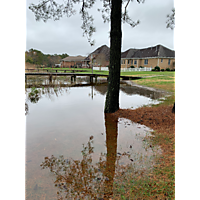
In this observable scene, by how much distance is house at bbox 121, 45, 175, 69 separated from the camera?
41219 mm

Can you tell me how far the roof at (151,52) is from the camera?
4162 centimetres

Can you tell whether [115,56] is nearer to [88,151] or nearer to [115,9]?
[115,9]

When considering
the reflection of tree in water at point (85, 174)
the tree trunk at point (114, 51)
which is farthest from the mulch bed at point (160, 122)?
the reflection of tree in water at point (85, 174)

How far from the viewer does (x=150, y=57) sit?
42031 millimetres

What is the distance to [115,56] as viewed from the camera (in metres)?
7.25

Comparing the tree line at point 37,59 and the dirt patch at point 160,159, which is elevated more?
the tree line at point 37,59

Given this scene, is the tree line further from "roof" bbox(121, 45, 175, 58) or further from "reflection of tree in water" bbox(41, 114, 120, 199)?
"reflection of tree in water" bbox(41, 114, 120, 199)

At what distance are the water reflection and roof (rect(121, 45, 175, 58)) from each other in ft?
136

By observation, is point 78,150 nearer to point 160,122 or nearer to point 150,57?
point 160,122

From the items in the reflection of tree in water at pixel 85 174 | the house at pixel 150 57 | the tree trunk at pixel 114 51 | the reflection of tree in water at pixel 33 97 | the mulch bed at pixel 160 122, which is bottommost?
the reflection of tree in water at pixel 85 174

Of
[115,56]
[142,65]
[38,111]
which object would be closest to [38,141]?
[38,111]

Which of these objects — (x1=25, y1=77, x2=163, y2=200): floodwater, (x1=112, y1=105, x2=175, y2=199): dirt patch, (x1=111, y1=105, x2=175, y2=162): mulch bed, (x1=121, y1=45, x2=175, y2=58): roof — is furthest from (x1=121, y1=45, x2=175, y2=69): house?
A: (x1=25, y1=77, x2=163, y2=200): floodwater

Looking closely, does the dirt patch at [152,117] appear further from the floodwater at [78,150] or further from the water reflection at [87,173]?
the water reflection at [87,173]

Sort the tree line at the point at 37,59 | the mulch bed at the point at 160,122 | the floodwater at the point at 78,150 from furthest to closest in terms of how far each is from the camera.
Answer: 1. the tree line at the point at 37,59
2. the mulch bed at the point at 160,122
3. the floodwater at the point at 78,150
